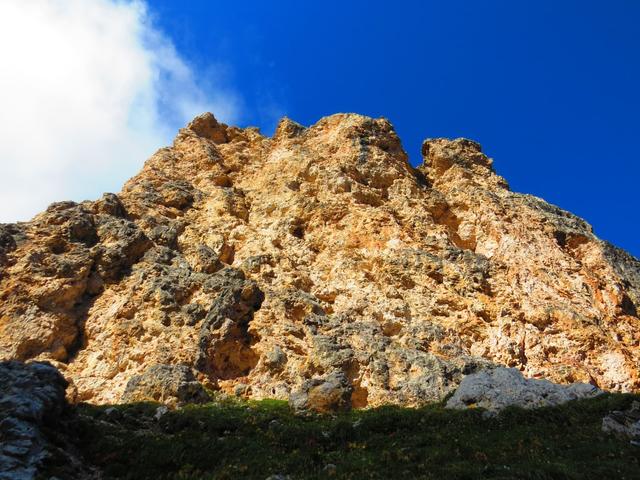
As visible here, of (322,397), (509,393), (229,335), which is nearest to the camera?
(509,393)

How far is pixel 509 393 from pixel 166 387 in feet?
67.3

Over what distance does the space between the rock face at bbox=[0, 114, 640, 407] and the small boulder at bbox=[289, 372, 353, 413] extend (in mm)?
2712

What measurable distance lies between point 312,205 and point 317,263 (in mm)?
7508

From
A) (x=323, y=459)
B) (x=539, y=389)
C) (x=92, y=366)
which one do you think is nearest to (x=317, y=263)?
(x=92, y=366)

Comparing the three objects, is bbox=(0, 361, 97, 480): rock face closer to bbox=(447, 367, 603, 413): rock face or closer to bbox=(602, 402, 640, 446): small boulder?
bbox=(447, 367, 603, 413): rock face

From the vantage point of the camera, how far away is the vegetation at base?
19.1 m

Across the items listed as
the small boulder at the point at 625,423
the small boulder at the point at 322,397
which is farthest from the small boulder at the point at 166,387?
the small boulder at the point at 625,423

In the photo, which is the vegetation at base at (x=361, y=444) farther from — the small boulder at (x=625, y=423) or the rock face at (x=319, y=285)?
the rock face at (x=319, y=285)

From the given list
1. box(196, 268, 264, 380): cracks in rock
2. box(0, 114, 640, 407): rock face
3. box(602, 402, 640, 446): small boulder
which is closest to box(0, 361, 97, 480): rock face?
box(0, 114, 640, 407): rock face

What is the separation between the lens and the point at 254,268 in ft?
150

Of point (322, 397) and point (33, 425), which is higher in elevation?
point (322, 397)

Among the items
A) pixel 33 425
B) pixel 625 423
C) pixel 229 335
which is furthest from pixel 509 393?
pixel 33 425

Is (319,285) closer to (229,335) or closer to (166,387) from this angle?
(229,335)

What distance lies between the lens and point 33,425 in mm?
18797
